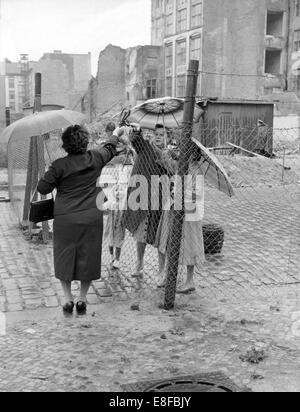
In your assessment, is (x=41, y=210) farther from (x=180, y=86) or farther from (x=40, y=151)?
(x=180, y=86)

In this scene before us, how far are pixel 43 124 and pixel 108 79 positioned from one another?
46.6 metres

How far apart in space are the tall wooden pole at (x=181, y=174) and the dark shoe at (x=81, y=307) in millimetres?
851

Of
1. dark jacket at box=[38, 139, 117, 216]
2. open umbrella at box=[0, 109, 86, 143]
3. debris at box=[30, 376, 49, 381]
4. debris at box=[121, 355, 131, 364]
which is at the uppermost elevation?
open umbrella at box=[0, 109, 86, 143]

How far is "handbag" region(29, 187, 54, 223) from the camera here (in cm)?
488

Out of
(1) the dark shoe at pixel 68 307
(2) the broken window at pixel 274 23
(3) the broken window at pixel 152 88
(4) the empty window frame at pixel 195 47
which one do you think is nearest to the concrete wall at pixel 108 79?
(3) the broken window at pixel 152 88

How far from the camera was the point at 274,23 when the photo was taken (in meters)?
48.2

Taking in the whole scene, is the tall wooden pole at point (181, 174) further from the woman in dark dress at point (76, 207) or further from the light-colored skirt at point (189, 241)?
the woman in dark dress at point (76, 207)

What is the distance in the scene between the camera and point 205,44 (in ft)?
148

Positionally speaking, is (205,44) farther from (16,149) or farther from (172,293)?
(172,293)

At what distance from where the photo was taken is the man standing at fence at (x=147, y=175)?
18.5ft

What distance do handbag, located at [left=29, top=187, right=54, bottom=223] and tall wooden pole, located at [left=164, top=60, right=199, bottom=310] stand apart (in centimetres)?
123

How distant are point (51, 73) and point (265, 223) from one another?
48.7 meters

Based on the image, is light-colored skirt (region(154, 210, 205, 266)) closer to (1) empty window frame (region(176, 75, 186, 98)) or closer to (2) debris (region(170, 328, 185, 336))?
(2) debris (region(170, 328, 185, 336))

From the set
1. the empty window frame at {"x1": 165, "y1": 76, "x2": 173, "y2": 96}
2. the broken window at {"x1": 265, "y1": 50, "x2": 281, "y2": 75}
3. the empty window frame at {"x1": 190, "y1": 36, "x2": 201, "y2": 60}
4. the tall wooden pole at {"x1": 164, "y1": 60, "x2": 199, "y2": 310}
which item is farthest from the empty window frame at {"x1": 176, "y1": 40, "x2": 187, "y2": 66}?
the tall wooden pole at {"x1": 164, "y1": 60, "x2": 199, "y2": 310}
